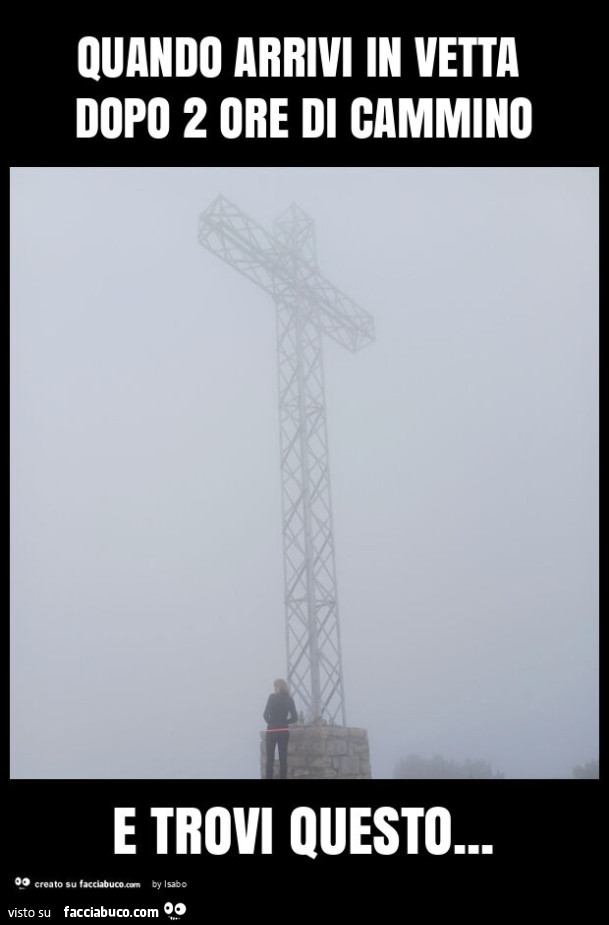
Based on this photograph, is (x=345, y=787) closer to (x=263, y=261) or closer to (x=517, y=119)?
(x=517, y=119)

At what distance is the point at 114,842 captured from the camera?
6.65m

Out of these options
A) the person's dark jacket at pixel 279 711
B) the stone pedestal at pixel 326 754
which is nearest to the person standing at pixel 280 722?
the person's dark jacket at pixel 279 711

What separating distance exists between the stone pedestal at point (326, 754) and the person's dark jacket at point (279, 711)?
5.46 ft

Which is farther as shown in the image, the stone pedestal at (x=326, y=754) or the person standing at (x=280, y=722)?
the stone pedestal at (x=326, y=754)

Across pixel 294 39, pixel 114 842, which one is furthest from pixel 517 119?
pixel 114 842

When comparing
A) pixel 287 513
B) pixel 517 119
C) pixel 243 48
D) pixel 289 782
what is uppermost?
pixel 243 48

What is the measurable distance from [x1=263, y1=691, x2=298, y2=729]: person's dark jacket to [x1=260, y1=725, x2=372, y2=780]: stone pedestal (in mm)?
1665

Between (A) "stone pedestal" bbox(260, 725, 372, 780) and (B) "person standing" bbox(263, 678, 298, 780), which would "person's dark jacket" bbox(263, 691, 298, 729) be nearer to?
(B) "person standing" bbox(263, 678, 298, 780)

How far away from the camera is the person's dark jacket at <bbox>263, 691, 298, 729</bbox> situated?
10.2m

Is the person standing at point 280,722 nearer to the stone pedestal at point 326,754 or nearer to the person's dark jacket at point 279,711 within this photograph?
the person's dark jacket at point 279,711

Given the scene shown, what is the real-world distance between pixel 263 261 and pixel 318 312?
4.80 ft

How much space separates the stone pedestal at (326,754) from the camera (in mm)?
11648

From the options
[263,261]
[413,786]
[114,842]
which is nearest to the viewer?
[114,842]

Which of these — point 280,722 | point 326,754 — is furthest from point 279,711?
point 326,754
